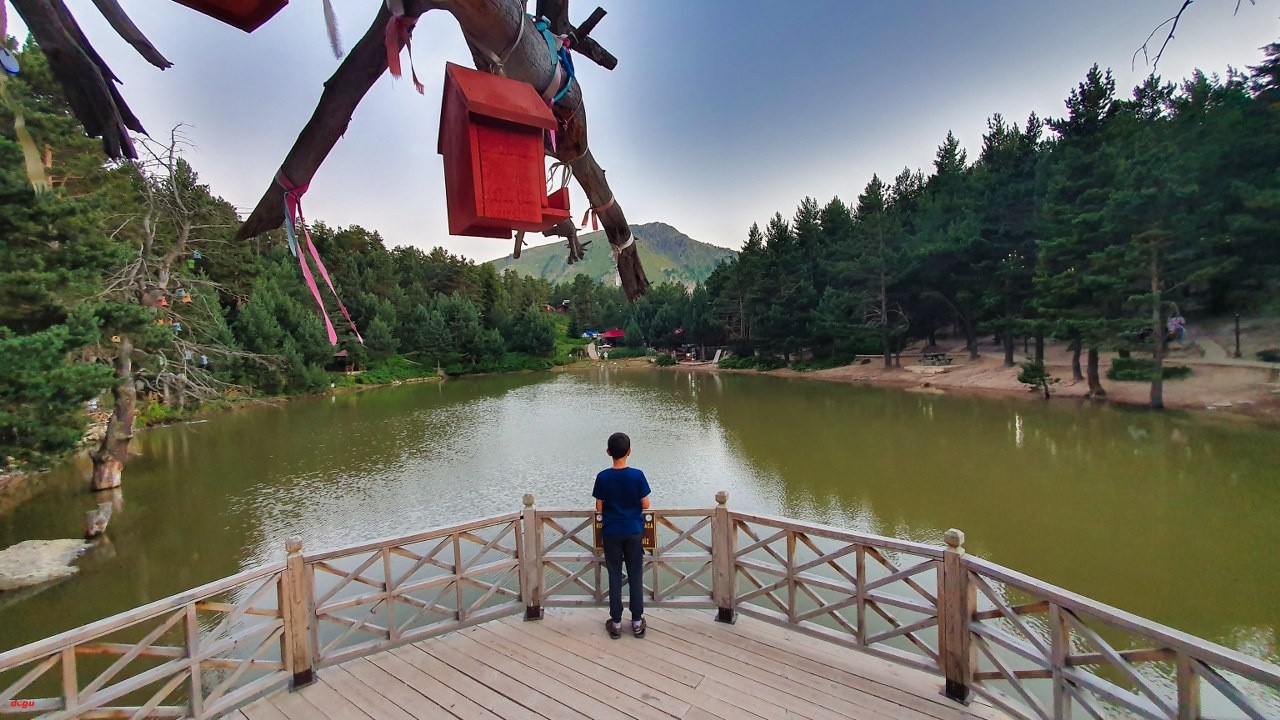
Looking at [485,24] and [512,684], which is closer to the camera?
[485,24]

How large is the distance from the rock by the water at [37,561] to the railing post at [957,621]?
32.7 feet

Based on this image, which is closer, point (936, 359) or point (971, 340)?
point (971, 340)

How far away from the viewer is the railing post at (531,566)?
3602mm

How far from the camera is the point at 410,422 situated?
19094 millimetres

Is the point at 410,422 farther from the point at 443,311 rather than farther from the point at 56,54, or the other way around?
the point at 443,311

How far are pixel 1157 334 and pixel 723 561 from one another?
1680cm

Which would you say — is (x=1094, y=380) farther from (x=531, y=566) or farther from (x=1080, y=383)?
(x=531, y=566)

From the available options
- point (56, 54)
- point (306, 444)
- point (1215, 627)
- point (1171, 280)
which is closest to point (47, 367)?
point (56, 54)

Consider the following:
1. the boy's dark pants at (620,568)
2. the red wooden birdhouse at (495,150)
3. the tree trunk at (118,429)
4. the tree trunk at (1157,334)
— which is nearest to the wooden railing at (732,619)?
the boy's dark pants at (620,568)

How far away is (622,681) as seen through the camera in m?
2.93

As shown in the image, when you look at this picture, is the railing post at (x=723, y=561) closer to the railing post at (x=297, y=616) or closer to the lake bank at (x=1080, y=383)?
the railing post at (x=297, y=616)

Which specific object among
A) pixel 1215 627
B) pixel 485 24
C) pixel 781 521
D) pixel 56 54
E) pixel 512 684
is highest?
pixel 485 24

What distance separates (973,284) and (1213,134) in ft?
30.1

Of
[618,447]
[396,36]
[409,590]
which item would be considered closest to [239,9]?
[396,36]
